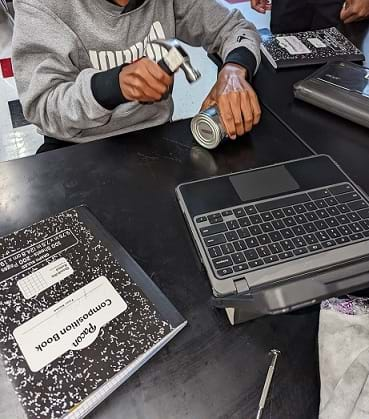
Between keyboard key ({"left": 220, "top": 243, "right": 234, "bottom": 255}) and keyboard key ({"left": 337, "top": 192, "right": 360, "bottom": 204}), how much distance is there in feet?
0.63

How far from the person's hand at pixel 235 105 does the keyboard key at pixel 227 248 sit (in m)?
0.26

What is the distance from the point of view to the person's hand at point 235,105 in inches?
30.4

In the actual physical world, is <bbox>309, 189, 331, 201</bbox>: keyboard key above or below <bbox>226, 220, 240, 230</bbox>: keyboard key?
above

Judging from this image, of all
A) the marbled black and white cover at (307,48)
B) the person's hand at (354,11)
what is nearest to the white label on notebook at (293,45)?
the marbled black and white cover at (307,48)

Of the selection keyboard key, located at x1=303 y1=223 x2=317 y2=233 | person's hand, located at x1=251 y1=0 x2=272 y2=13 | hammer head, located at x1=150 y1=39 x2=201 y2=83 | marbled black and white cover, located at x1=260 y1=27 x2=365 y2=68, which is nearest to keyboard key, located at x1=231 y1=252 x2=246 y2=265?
keyboard key, located at x1=303 y1=223 x2=317 y2=233

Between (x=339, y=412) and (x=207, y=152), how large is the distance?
0.47 meters

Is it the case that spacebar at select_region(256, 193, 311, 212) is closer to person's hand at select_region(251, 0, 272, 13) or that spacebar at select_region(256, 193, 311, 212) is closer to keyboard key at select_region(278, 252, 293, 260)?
keyboard key at select_region(278, 252, 293, 260)

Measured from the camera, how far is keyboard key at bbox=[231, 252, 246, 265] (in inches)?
21.8

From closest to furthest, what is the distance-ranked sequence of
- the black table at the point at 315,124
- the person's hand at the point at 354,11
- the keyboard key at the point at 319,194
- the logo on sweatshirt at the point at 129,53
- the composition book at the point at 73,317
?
the composition book at the point at 73,317
the keyboard key at the point at 319,194
the black table at the point at 315,124
the logo on sweatshirt at the point at 129,53
the person's hand at the point at 354,11

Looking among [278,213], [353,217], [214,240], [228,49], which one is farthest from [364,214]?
[228,49]

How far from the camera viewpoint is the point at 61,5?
80 cm

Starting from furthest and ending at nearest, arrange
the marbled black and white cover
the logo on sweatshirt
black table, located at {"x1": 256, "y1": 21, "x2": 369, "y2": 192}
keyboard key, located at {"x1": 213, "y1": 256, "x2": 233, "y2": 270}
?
1. the marbled black and white cover
2. the logo on sweatshirt
3. black table, located at {"x1": 256, "y1": 21, "x2": 369, "y2": 192}
4. keyboard key, located at {"x1": 213, "y1": 256, "x2": 233, "y2": 270}

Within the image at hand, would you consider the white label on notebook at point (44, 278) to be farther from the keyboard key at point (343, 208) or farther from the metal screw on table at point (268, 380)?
the keyboard key at point (343, 208)

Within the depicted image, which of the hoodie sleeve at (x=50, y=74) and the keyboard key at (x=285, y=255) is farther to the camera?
the hoodie sleeve at (x=50, y=74)
